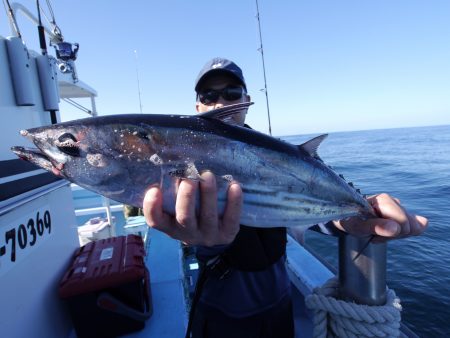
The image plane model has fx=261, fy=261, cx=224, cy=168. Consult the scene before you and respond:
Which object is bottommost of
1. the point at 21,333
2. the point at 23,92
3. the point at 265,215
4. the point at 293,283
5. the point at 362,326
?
the point at 293,283

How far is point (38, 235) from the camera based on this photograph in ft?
9.25

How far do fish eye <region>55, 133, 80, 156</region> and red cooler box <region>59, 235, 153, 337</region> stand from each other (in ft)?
6.52

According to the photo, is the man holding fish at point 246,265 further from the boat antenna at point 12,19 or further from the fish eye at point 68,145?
the boat antenna at point 12,19

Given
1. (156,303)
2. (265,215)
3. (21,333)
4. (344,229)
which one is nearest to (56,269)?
(21,333)

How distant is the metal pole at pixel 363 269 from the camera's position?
2.30 m

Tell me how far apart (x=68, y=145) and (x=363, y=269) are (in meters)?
2.51

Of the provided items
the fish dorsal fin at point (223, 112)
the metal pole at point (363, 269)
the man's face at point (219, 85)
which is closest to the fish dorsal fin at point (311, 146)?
the fish dorsal fin at point (223, 112)

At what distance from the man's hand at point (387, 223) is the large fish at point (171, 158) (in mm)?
685

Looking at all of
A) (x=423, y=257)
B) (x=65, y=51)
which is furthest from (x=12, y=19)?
(x=423, y=257)

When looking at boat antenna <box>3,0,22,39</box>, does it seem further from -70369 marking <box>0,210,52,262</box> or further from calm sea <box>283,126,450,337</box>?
calm sea <box>283,126,450,337</box>

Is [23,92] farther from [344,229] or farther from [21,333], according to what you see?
[344,229]

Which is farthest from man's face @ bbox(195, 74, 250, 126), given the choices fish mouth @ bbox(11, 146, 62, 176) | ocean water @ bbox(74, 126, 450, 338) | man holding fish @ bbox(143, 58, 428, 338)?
ocean water @ bbox(74, 126, 450, 338)

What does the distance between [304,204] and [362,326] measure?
1349mm

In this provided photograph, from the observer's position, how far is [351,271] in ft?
7.88
